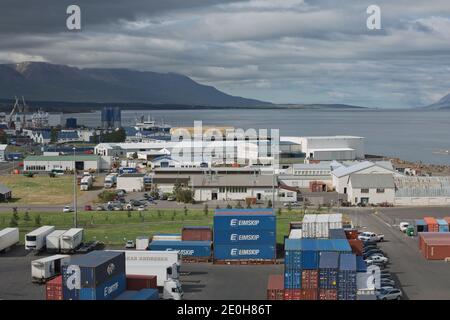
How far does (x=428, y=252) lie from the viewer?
932cm

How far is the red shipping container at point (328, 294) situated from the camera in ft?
22.2

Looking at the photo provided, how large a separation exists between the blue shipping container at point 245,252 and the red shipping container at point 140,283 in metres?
2.26

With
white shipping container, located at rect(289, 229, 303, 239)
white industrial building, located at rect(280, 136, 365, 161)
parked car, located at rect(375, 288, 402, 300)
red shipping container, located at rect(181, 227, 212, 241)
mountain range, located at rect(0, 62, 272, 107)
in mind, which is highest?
mountain range, located at rect(0, 62, 272, 107)

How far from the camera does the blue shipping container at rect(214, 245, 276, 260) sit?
9320mm

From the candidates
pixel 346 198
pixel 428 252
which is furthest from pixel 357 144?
pixel 428 252

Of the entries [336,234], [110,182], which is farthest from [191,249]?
[110,182]

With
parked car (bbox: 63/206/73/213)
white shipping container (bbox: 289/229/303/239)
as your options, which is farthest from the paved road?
parked car (bbox: 63/206/73/213)

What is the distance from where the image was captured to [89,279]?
622 centimetres

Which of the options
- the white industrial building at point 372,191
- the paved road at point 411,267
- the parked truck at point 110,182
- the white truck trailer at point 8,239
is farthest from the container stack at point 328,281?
the parked truck at point 110,182

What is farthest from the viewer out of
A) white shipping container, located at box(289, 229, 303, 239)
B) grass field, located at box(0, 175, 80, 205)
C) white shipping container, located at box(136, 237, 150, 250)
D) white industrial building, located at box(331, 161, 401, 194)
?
grass field, located at box(0, 175, 80, 205)

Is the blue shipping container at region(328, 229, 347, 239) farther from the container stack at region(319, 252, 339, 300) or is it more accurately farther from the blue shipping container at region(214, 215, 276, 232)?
the container stack at region(319, 252, 339, 300)

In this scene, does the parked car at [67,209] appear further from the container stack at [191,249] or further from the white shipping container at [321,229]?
the white shipping container at [321,229]

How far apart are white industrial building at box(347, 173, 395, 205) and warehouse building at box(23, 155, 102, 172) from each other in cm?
1139

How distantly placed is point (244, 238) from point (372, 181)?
23.3ft
